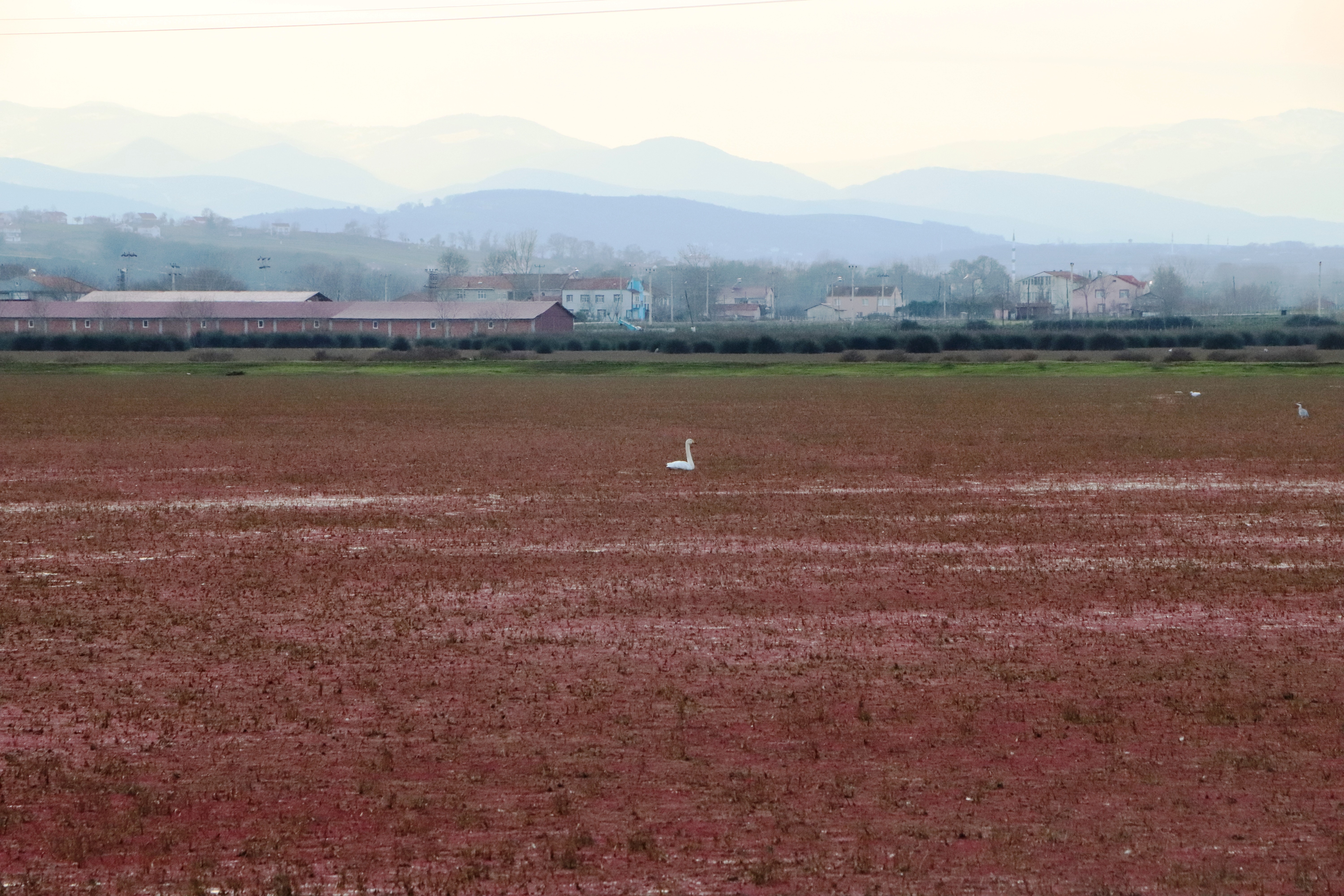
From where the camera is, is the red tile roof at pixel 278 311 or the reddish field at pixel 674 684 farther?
the red tile roof at pixel 278 311

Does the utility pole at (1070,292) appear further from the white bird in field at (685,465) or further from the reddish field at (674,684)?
the reddish field at (674,684)

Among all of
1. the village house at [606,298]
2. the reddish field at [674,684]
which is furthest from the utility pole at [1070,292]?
the reddish field at [674,684]

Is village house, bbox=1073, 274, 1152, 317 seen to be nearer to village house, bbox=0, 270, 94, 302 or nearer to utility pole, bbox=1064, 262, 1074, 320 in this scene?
utility pole, bbox=1064, 262, 1074, 320

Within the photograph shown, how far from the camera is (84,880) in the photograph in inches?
255

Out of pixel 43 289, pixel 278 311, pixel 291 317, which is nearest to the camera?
pixel 291 317

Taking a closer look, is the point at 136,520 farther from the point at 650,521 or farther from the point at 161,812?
the point at 161,812

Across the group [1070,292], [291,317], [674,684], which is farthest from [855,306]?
[674,684]

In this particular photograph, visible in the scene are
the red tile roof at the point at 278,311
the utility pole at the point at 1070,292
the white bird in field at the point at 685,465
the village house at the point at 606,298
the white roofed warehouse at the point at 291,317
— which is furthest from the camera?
the village house at the point at 606,298

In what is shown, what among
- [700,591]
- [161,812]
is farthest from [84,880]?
[700,591]

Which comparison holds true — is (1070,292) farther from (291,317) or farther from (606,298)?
(291,317)

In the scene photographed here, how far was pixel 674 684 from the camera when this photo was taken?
9.75m

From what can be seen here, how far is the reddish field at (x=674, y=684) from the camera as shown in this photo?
676cm

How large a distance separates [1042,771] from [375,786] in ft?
11.8

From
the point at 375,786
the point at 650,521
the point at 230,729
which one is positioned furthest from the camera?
the point at 650,521
